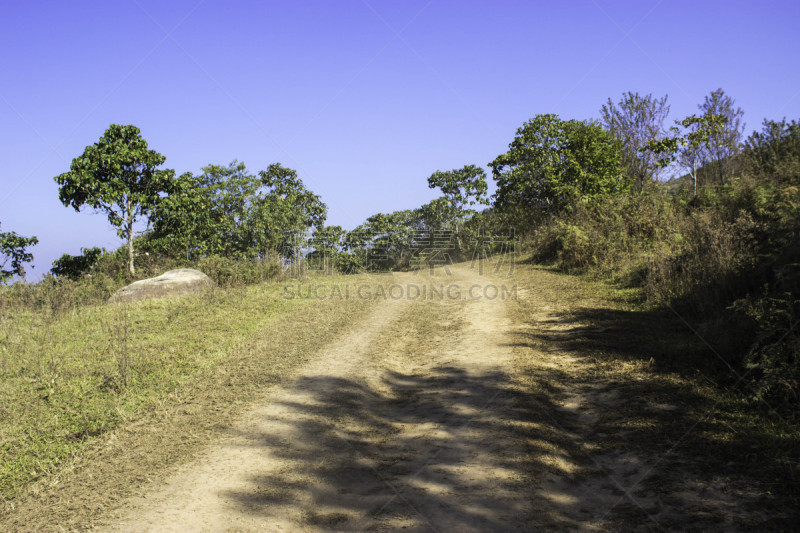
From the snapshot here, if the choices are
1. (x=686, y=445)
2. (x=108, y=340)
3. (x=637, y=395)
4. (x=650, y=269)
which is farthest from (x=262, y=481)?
(x=650, y=269)

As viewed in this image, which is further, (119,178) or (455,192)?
(455,192)

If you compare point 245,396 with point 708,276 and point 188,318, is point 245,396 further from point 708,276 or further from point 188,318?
point 708,276

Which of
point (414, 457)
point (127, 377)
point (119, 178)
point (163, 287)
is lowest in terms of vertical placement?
point (414, 457)

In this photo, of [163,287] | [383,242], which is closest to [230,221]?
[163,287]

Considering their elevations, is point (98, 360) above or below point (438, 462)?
above

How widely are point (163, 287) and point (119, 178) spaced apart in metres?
5.10

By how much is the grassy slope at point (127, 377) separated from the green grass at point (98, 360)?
0.02 meters

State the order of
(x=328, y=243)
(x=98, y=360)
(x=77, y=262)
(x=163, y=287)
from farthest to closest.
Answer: (x=328, y=243)
(x=77, y=262)
(x=163, y=287)
(x=98, y=360)

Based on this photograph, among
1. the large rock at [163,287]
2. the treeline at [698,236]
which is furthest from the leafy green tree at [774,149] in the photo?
the large rock at [163,287]

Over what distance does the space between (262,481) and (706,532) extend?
3.54 metres

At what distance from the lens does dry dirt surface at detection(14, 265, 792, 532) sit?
3846 millimetres

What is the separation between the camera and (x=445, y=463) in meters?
4.71

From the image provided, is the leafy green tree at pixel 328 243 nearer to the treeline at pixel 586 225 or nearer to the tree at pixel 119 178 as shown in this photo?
the treeline at pixel 586 225

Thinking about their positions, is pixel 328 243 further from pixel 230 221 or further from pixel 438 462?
pixel 438 462
